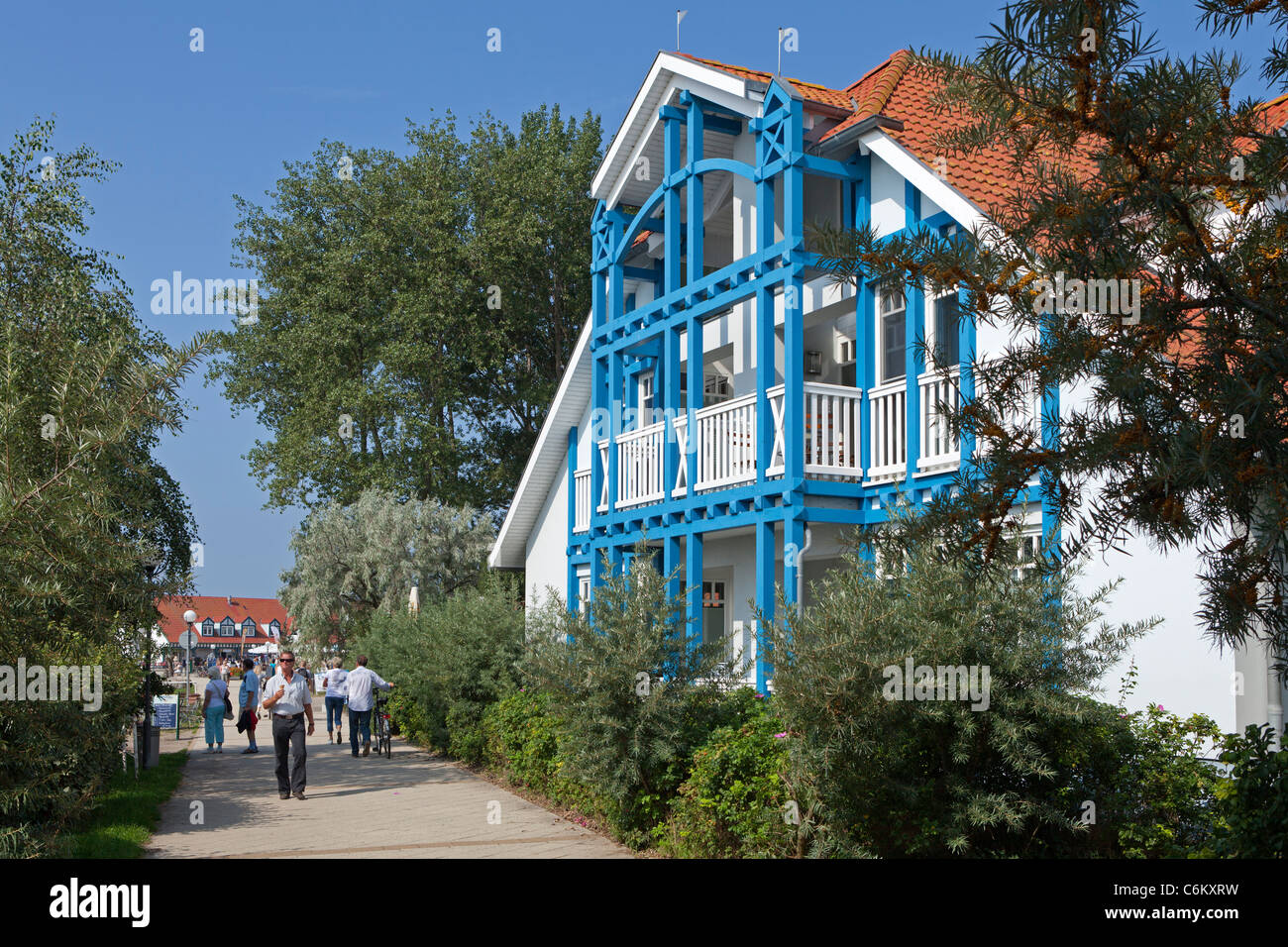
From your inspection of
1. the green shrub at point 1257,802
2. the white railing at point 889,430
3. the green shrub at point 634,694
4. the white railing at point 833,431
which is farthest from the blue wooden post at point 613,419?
the green shrub at point 1257,802

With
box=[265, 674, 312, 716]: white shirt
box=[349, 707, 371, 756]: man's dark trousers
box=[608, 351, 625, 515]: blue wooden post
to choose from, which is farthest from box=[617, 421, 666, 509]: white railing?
box=[349, 707, 371, 756]: man's dark trousers

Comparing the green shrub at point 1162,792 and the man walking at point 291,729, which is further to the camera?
the man walking at point 291,729

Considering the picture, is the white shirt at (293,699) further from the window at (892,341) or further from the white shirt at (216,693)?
the window at (892,341)

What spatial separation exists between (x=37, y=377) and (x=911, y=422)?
8415mm

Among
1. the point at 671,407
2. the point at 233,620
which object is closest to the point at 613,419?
the point at 671,407

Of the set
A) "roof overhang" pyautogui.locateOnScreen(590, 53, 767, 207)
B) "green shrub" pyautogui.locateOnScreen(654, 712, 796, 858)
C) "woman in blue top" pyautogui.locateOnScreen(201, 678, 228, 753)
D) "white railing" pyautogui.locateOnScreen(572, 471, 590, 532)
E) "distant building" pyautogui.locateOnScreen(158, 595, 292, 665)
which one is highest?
"roof overhang" pyautogui.locateOnScreen(590, 53, 767, 207)

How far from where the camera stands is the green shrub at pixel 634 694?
9.59 metres

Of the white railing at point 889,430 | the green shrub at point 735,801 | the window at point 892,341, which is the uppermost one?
the window at point 892,341

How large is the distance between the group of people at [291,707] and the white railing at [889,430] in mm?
7261

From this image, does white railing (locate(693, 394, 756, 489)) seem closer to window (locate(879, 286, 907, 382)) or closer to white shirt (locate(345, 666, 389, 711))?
window (locate(879, 286, 907, 382))

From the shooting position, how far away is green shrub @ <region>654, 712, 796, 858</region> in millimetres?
8141

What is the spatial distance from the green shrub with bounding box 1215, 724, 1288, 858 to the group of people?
10.5 metres

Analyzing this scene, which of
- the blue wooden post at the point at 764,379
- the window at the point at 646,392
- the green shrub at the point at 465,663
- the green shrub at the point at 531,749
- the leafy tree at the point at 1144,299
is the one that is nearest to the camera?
the leafy tree at the point at 1144,299
